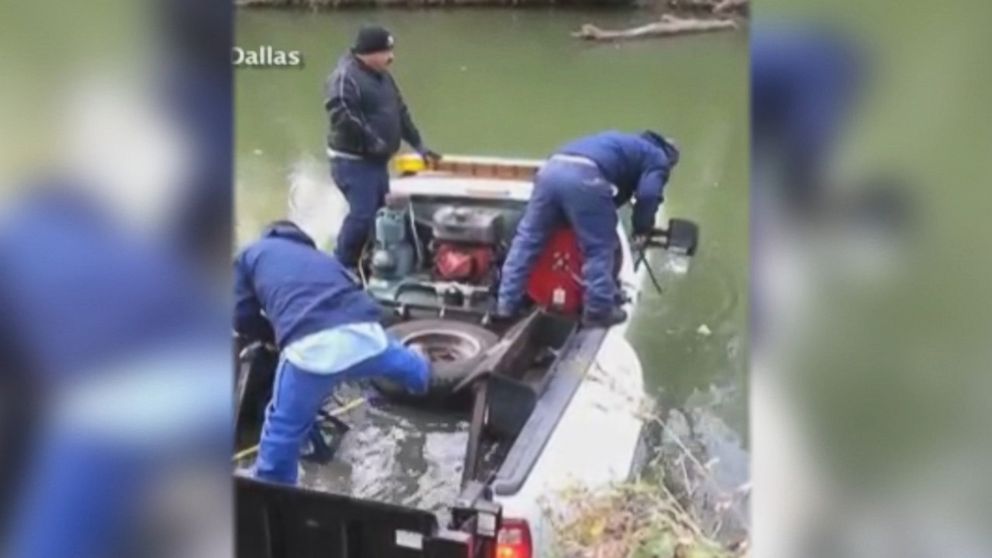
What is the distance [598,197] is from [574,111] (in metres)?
0.09

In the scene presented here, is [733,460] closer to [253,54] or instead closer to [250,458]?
[250,458]

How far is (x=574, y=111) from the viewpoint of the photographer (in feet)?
4.38

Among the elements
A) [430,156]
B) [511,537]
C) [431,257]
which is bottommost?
[511,537]

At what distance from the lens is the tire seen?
4.54 feet

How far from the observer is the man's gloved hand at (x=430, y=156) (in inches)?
54.7

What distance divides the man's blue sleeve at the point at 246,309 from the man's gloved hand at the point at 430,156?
0.22 meters

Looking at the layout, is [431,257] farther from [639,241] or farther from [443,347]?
[639,241]

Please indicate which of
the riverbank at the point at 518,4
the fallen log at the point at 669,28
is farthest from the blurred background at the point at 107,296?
the fallen log at the point at 669,28

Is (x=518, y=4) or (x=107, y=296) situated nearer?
(x=518, y=4)

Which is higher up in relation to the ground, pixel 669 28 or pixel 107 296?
pixel 669 28

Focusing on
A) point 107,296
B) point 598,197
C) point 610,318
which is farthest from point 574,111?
point 107,296

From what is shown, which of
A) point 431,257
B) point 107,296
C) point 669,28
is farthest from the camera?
point 107,296

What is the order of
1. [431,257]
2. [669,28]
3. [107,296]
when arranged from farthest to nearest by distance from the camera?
[107,296] → [431,257] → [669,28]

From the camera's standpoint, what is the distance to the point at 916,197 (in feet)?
4.32
